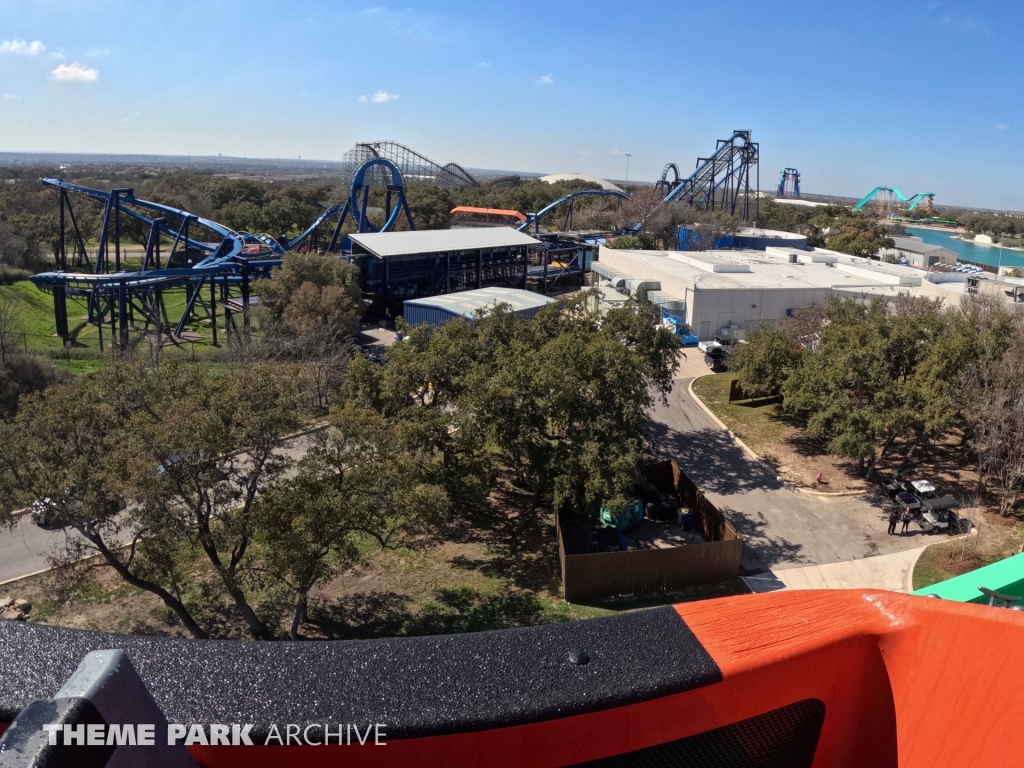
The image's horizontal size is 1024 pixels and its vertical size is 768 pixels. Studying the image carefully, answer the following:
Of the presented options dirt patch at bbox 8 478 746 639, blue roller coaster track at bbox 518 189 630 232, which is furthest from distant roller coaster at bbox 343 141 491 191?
dirt patch at bbox 8 478 746 639

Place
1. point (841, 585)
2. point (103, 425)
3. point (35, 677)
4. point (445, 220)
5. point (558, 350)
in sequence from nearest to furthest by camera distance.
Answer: point (35, 677) → point (103, 425) → point (841, 585) → point (558, 350) → point (445, 220)

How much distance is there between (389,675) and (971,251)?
104 m

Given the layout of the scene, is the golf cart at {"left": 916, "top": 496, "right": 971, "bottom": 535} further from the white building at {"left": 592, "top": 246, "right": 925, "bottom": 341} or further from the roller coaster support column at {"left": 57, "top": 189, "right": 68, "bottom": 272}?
the roller coaster support column at {"left": 57, "top": 189, "right": 68, "bottom": 272}

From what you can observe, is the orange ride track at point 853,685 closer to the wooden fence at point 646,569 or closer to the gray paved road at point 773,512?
the wooden fence at point 646,569

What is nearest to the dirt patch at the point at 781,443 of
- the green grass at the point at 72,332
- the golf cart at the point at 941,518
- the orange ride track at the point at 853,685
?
the golf cart at the point at 941,518

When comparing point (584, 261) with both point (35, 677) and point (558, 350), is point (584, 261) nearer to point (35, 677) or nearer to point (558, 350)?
point (558, 350)

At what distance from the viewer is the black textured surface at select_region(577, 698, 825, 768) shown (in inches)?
121

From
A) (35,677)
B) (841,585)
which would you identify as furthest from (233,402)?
(841,585)

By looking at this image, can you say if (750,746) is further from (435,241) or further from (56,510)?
(435,241)

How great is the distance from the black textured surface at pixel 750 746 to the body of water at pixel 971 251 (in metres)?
70.9

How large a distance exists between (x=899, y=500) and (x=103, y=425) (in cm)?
1819

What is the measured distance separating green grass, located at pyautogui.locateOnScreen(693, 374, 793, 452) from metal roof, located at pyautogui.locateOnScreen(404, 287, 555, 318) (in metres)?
8.23

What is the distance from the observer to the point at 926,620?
3461 mm

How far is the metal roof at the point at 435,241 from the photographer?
36.5m
